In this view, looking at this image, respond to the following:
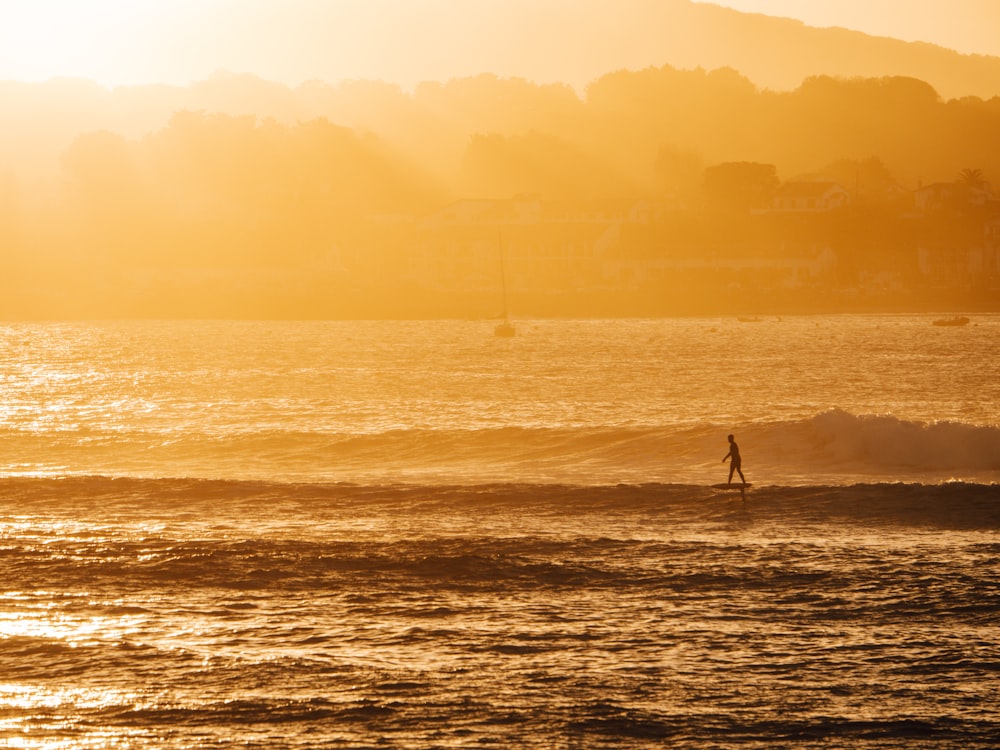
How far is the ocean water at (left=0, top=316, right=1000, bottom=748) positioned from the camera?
488 inches

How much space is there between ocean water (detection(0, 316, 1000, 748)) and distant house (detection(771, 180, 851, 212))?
140 meters

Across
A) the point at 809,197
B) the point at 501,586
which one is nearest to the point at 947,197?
the point at 809,197

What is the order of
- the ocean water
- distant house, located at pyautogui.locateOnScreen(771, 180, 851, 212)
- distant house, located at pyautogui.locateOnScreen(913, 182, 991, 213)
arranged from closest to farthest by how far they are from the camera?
1. the ocean water
2. distant house, located at pyautogui.locateOnScreen(913, 182, 991, 213)
3. distant house, located at pyautogui.locateOnScreen(771, 180, 851, 212)

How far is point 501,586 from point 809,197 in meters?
166

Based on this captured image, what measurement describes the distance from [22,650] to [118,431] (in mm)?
27037

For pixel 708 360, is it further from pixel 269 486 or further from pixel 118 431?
pixel 269 486

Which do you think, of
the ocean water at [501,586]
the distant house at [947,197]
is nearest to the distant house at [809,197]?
the distant house at [947,197]

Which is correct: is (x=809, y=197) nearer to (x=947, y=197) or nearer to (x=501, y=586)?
(x=947, y=197)

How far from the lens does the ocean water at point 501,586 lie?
488 inches

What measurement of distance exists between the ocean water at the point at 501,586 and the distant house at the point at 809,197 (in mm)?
140323

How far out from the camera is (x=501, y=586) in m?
17.2

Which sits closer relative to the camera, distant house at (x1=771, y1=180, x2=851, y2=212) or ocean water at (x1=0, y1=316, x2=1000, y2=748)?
ocean water at (x1=0, y1=316, x2=1000, y2=748)

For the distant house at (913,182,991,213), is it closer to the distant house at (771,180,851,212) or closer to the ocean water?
the distant house at (771,180,851,212)

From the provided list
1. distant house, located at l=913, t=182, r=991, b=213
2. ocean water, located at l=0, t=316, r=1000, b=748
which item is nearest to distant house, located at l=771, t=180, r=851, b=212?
distant house, located at l=913, t=182, r=991, b=213
